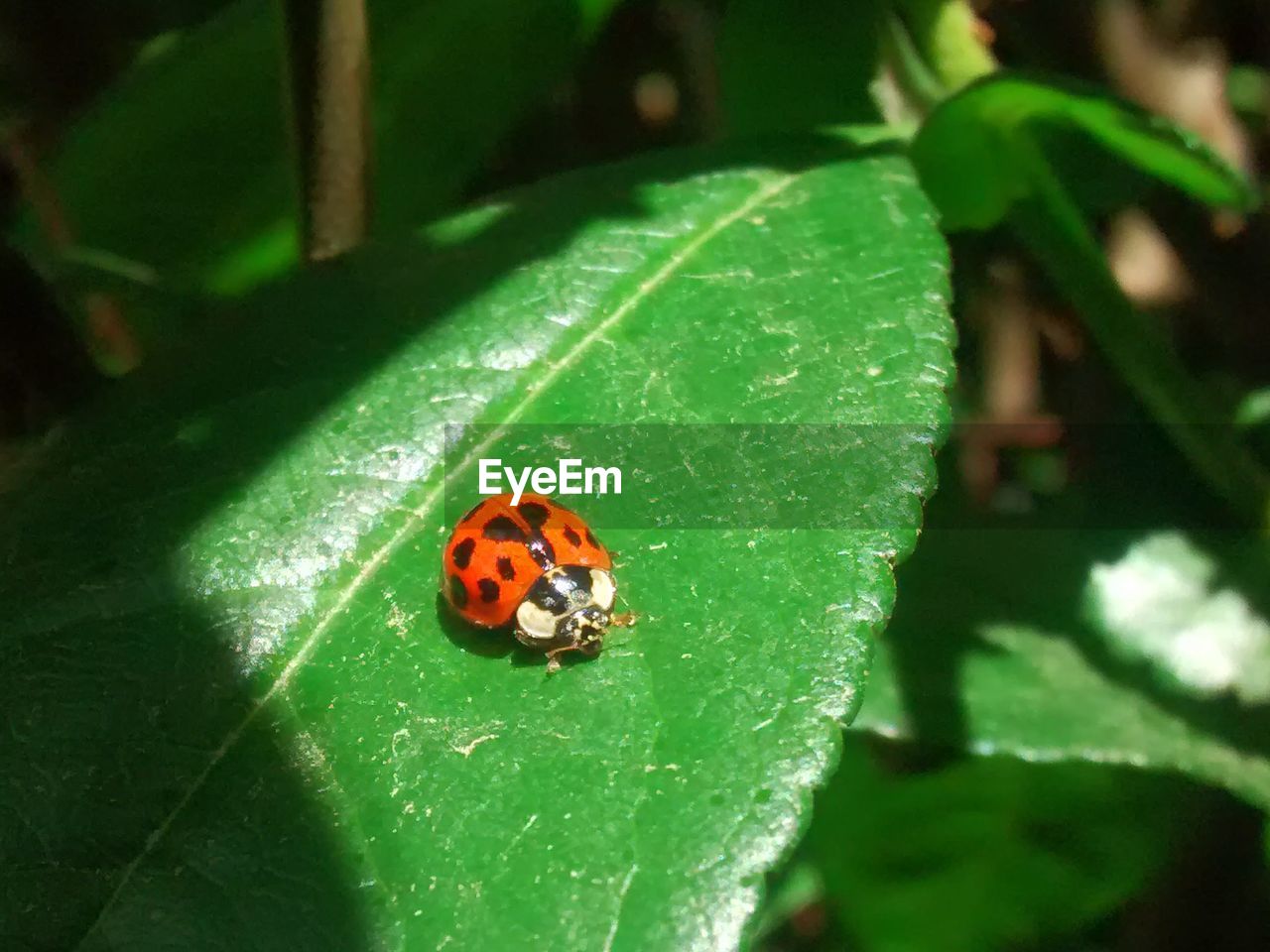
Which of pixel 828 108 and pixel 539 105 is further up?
pixel 828 108

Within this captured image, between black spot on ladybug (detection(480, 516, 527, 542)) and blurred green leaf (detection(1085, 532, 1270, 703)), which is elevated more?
black spot on ladybug (detection(480, 516, 527, 542))

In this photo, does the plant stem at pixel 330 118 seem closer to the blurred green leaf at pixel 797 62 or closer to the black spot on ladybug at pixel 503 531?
the black spot on ladybug at pixel 503 531

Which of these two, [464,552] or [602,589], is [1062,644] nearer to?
[602,589]

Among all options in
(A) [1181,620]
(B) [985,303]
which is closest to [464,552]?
(A) [1181,620]

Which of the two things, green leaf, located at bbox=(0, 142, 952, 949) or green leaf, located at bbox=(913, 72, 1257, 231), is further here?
green leaf, located at bbox=(913, 72, 1257, 231)

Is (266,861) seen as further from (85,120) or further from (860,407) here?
(85,120)

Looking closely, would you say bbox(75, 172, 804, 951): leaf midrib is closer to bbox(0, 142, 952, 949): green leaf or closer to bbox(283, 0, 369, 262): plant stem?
bbox(0, 142, 952, 949): green leaf

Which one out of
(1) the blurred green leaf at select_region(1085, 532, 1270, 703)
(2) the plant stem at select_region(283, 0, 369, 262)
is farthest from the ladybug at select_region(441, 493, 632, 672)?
(1) the blurred green leaf at select_region(1085, 532, 1270, 703)

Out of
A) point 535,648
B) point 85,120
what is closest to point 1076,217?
point 535,648
